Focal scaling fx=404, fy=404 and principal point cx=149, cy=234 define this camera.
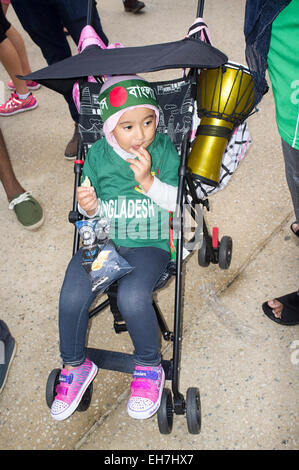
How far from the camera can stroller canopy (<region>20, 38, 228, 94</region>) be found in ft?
4.67

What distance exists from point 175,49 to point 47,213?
68.3 inches

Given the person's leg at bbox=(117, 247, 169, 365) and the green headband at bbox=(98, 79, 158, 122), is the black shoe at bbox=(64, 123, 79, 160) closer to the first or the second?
the green headband at bbox=(98, 79, 158, 122)

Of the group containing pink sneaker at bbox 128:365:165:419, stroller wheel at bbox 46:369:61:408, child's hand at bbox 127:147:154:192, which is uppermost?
child's hand at bbox 127:147:154:192

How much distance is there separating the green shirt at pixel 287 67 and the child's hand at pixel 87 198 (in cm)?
83

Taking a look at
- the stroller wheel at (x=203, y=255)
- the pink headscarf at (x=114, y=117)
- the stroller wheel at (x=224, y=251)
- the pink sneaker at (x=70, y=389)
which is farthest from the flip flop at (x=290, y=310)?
the pink headscarf at (x=114, y=117)

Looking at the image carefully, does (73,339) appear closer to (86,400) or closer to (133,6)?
(86,400)

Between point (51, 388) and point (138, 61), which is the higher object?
point (138, 61)

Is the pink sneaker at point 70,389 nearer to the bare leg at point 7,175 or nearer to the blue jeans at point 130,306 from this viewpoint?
the blue jeans at point 130,306

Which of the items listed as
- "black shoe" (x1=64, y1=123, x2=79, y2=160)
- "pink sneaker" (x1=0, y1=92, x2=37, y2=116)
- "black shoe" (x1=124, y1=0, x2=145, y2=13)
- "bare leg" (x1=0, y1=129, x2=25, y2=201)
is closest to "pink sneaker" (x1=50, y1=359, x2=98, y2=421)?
A: "bare leg" (x1=0, y1=129, x2=25, y2=201)

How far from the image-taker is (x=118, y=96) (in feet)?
5.59

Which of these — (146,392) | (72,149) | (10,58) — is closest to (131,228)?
(146,392)

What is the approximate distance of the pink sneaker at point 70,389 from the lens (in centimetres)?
172

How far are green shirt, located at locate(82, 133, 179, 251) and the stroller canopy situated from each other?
1.34 feet

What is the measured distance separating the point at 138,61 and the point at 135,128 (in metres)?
0.31
